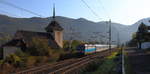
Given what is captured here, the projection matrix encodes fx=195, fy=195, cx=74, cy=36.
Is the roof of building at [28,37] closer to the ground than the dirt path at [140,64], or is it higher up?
higher up

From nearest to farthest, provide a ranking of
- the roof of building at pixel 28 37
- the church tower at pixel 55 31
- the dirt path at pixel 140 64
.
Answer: the dirt path at pixel 140 64
the roof of building at pixel 28 37
the church tower at pixel 55 31

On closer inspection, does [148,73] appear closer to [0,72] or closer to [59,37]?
[0,72]

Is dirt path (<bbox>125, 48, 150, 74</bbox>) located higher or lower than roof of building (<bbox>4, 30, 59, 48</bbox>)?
lower

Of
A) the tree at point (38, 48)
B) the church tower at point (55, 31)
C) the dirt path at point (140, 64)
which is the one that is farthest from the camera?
the church tower at point (55, 31)

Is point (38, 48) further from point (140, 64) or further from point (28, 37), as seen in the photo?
point (140, 64)

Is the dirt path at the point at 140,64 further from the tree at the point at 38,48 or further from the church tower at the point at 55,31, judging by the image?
the church tower at the point at 55,31

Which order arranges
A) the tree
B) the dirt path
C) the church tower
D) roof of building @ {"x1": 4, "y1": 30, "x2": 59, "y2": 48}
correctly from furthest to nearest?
the church tower → roof of building @ {"x1": 4, "y1": 30, "x2": 59, "y2": 48} → the tree → the dirt path

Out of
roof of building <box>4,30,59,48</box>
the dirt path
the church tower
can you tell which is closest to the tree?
roof of building <box>4,30,59,48</box>

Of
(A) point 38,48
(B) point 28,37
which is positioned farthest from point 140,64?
(B) point 28,37

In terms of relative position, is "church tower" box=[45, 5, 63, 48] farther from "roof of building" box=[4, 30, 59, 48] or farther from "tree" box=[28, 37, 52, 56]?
"tree" box=[28, 37, 52, 56]

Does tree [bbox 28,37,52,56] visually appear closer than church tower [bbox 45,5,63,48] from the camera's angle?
Yes

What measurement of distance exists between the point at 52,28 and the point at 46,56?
33111 millimetres

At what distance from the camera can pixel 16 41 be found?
4972cm

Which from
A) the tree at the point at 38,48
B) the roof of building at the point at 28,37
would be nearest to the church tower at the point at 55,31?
the roof of building at the point at 28,37
